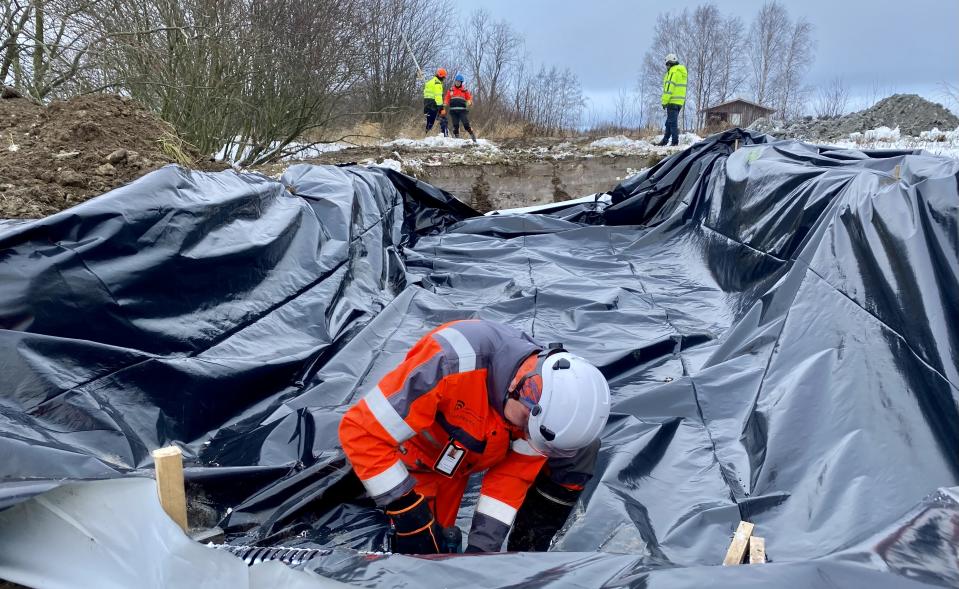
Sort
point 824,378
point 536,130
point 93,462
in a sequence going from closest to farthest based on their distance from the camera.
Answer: point 93,462
point 824,378
point 536,130

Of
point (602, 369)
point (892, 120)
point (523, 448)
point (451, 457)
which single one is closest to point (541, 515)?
point (523, 448)

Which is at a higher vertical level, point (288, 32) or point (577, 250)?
point (288, 32)

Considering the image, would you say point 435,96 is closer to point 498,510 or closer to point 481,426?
point 481,426

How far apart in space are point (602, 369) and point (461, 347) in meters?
1.22

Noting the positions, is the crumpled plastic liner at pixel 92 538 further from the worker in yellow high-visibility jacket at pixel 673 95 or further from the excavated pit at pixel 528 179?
the worker in yellow high-visibility jacket at pixel 673 95

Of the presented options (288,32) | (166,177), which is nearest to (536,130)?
(288,32)

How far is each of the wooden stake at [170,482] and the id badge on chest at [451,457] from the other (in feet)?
2.47

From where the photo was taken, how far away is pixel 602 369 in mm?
2963

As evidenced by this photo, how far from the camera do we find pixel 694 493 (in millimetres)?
2049

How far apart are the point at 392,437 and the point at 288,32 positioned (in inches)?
307

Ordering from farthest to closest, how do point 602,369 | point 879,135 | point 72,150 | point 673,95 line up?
1. point 673,95
2. point 879,135
3. point 72,150
4. point 602,369

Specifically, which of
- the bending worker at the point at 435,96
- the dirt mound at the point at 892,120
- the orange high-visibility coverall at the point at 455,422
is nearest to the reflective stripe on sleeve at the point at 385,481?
the orange high-visibility coverall at the point at 455,422

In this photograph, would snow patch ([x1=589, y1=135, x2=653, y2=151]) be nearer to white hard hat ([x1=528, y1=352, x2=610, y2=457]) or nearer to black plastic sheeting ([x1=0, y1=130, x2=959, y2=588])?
black plastic sheeting ([x1=0, y1=130, x2=959, y2=588])

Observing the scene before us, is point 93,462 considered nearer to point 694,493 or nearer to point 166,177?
point 166,177
